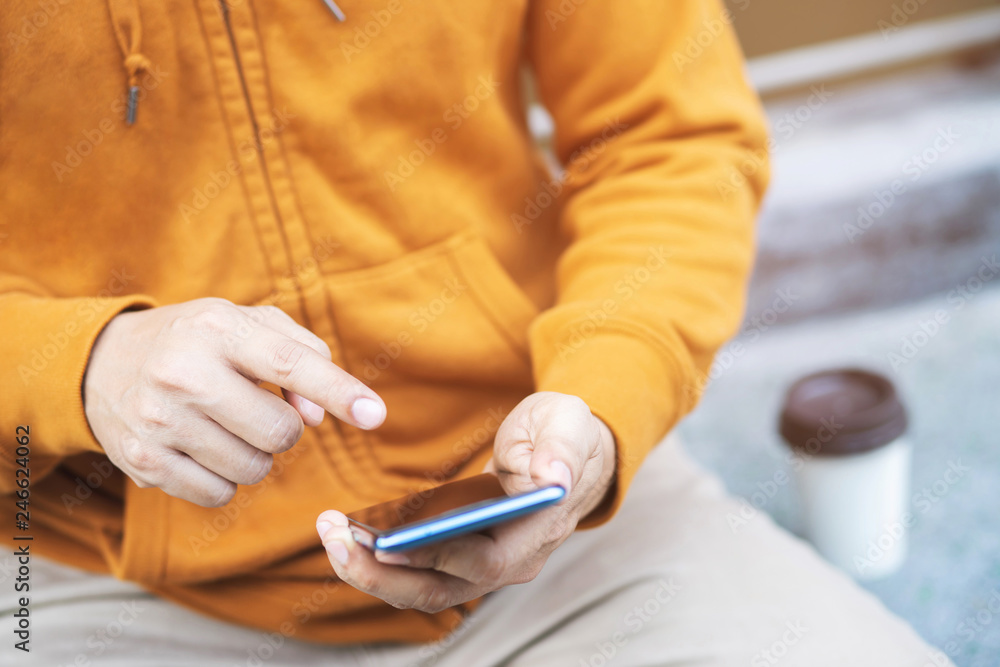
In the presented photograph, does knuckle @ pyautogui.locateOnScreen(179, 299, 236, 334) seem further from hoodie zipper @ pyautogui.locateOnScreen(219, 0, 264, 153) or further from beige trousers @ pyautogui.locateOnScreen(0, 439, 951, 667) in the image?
beige trousers @ pyautogui.locateOnScreen(0, 439, 951, 667)

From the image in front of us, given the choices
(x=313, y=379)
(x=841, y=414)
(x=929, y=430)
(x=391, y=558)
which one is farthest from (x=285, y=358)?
A: (x=929, y=430)

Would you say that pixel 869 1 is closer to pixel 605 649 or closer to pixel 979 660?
pixel 979 660

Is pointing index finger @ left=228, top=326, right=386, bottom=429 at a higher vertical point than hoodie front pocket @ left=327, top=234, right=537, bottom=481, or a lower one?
higher

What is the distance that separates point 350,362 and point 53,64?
1.03ft

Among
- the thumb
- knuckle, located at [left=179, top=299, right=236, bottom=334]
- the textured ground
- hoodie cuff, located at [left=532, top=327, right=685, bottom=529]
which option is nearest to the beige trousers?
hoodie cuff, located at [left=532, top=327, right=685, bottom=529]

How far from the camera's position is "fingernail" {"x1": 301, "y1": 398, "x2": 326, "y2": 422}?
0.49 m

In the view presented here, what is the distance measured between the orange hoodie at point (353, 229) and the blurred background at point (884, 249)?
2.19 feet

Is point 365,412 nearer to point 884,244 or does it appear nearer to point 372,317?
point 372,317

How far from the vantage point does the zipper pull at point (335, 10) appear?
2.00 ft

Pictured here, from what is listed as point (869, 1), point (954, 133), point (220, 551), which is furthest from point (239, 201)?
point (869, 1)

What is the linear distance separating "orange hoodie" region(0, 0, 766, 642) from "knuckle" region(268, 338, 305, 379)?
14 centimetres

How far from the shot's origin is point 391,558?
430 millimetres

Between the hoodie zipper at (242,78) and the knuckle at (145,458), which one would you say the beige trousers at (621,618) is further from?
the hoodie zipper at (242,78)

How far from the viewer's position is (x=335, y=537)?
43cm
